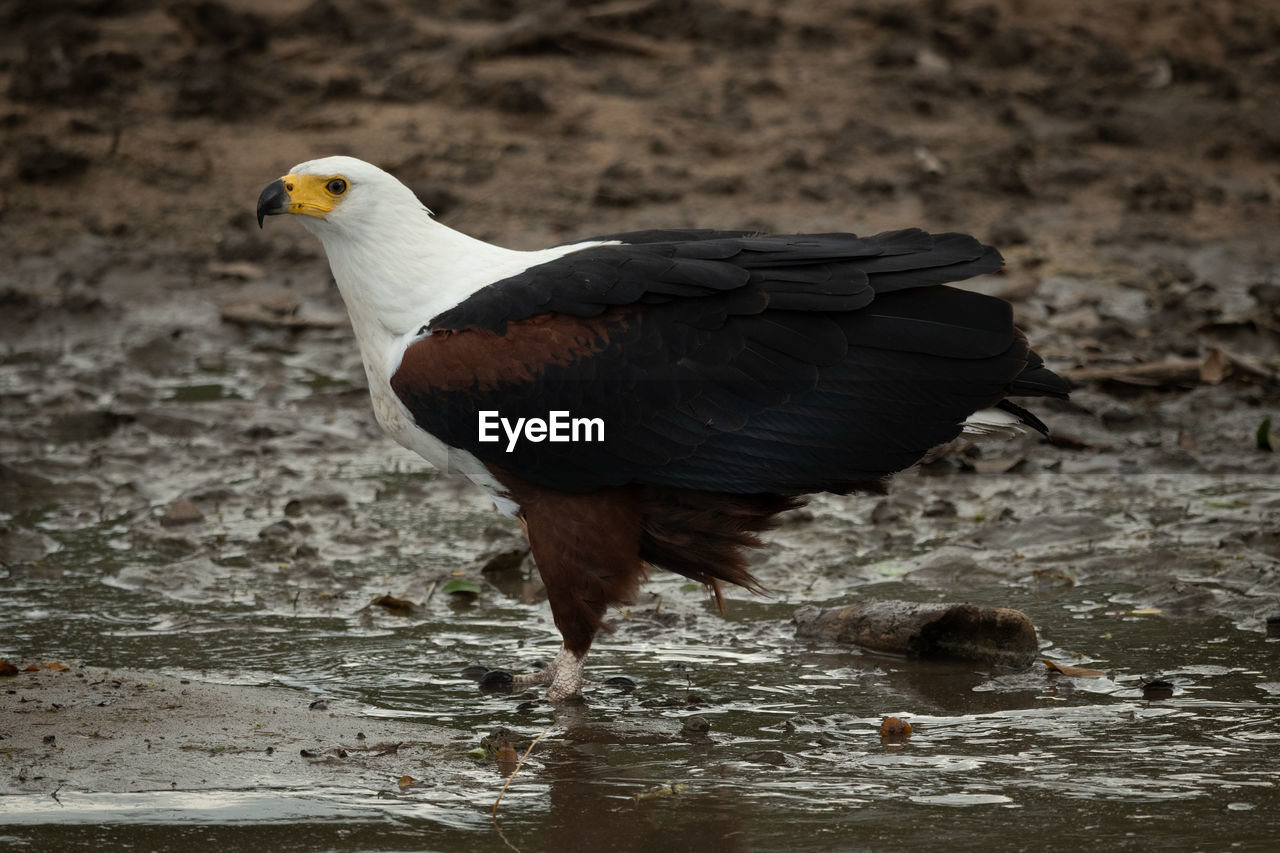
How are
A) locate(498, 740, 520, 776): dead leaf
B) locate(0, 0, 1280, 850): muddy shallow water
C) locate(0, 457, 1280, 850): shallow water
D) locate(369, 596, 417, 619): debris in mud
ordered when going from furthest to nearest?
locate(369, 596, 417, 619): debris in mud, locate(498, 740, 520, 776): dead leaf, locate(0, 0, 1280, 850): muddy shallow water, locate(0, 457, 1280, 850): shallow water

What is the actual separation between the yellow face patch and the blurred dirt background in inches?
71.2

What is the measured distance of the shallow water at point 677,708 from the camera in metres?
3.42

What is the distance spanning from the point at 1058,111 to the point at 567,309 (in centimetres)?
809

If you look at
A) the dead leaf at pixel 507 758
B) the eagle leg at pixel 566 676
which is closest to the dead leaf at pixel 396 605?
the eagle leg at pixel 566 676

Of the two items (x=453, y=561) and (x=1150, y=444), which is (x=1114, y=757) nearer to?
(x=453, y=561)

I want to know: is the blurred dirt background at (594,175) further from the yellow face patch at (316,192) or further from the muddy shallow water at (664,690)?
the yellow face patch at (316,192)

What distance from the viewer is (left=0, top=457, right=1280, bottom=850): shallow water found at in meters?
3.42

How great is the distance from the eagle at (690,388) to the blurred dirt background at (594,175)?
1.74 meters

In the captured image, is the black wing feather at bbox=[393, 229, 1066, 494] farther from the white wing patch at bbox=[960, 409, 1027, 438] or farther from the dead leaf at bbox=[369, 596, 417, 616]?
the dead leaf at bbox=[369, 596, 417, 616]

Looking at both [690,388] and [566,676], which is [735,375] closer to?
[690,388]

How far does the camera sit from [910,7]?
1264 centimetres

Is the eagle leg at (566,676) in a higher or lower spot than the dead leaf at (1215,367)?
lower

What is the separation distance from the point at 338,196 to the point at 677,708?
71.8 inches

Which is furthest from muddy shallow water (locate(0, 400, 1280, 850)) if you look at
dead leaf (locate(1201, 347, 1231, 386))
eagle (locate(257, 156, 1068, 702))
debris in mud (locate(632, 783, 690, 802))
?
dead leaf (locate(1201, 347, 1231, 386))
